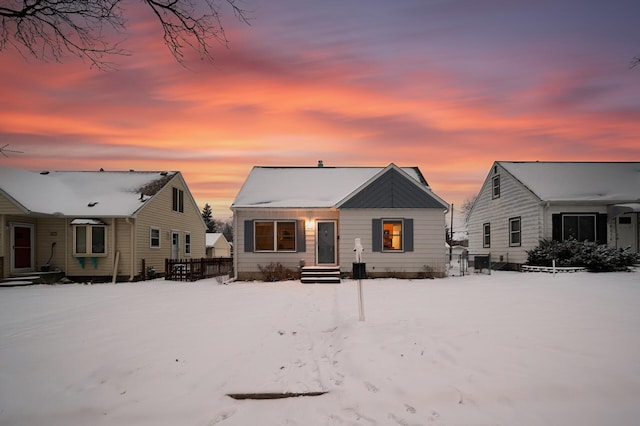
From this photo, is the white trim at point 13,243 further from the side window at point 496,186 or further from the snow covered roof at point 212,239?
the snow covered roof at point 212,239

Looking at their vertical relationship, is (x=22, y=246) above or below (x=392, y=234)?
below

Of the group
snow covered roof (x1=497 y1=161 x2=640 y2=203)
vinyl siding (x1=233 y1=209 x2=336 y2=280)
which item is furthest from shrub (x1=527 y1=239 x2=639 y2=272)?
vinyl siding (x1=233 y1=209 x2=336 y2=280)

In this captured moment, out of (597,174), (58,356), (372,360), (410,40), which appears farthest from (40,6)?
(597,174)

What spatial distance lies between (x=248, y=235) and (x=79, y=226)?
8301 millimetres

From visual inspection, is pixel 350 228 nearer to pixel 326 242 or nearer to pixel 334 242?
pixel 334 242

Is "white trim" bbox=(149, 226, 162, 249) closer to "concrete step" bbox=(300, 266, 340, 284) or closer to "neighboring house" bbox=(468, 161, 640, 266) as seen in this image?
"concrete step" bbox=(300, 266, 340, 284)

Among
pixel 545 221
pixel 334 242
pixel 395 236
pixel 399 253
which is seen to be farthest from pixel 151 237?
pixel 545 221

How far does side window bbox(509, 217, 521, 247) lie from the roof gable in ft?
21.7

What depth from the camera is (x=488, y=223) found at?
84.6 feet

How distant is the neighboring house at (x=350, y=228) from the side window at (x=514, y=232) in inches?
240

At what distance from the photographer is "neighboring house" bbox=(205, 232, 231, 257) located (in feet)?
168

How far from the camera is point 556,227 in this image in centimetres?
1964

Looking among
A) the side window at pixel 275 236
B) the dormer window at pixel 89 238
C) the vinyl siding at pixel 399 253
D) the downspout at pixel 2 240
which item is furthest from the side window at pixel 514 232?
the downspout at pixel 2 240

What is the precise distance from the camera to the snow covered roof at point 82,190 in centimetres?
1866
